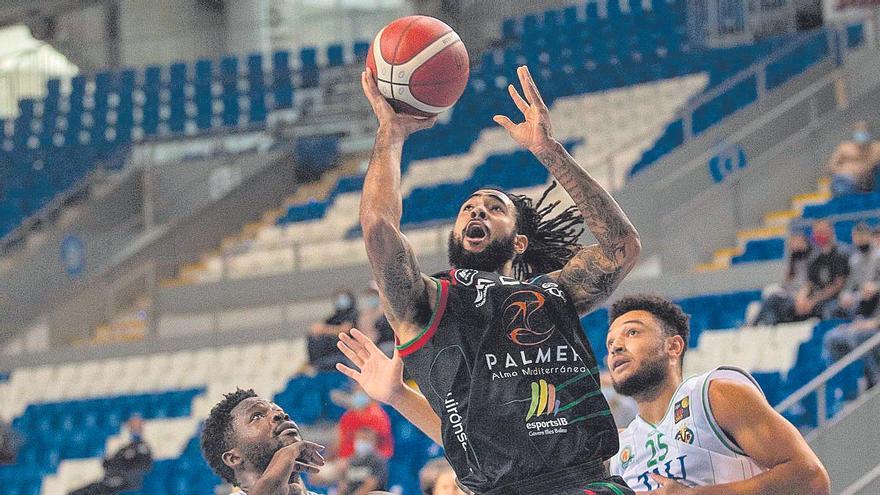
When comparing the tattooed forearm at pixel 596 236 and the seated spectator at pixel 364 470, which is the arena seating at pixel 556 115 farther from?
the tattooed forearm at pixel 596 236

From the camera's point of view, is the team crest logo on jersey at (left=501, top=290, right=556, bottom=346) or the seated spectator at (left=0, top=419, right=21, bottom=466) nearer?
the team crest logo on jersey at (left=501, top=290, right=556, bottom=346)

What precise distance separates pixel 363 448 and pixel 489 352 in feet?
18.5

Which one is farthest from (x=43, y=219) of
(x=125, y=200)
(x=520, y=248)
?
(x=520, y=248)

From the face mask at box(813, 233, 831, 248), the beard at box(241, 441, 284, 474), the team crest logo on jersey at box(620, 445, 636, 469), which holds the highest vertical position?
the face mask at box(813, 233, 831, 248)

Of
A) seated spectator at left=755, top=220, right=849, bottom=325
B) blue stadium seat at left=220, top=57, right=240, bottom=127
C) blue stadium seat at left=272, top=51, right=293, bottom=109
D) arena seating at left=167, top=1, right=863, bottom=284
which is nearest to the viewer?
seated spectator at left=755, top=220, right=849, bottom=325

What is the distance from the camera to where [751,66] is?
625 inches

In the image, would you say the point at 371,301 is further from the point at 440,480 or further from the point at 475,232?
the point at 475,232

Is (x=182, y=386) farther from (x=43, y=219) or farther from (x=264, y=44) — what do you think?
(x=264, y=44)

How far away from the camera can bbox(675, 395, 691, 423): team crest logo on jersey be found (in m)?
4.63

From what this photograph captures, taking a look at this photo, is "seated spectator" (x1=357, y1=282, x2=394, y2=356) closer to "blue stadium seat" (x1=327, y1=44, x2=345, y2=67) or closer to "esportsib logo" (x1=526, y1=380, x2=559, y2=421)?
"esportsib logo" (x1=526, y1=380, x2=559, y2=421)

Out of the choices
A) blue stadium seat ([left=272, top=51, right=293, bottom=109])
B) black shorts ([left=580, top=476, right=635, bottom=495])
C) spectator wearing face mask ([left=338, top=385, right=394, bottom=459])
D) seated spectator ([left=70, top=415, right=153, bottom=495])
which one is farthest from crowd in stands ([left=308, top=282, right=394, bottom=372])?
blue stadium seat ([left=272, top=51, right=293, bottom=109])

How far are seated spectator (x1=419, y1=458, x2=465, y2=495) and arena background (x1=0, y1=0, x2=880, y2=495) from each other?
2.68 meters

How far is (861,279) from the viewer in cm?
1045

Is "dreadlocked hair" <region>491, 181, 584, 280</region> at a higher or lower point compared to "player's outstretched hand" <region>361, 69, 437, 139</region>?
lower
